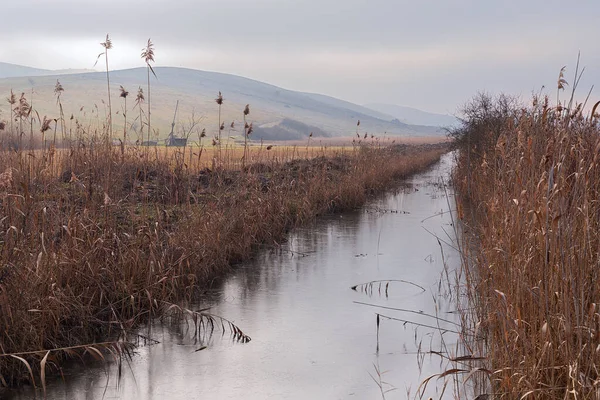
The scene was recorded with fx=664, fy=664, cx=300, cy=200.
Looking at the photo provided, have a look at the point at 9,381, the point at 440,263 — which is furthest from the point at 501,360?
the point at 440,263

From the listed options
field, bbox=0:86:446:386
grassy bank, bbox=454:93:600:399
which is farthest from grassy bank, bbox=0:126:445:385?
grassy bank, bbox=454:93:600:399

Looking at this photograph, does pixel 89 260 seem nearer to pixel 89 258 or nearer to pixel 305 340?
pixel 89 258

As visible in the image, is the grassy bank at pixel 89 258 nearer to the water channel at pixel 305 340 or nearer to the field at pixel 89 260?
the field at pixel 89 260

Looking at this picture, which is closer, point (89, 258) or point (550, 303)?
point (550, 303)

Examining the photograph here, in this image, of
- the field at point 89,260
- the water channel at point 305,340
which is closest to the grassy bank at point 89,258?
the field at point 89,260

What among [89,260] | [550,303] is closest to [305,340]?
[89,260]

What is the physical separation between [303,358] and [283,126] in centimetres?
15879

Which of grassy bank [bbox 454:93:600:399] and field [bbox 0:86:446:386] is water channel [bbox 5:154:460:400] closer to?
field [bbox 0:86:446:386]

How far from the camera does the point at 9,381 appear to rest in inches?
166

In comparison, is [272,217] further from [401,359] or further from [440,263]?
[401,359]

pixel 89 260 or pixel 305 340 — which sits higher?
pixel 89 260

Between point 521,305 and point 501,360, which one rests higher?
point 521,305

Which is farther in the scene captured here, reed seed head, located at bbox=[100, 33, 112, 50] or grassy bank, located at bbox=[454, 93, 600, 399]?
reed seed head, located at bbox=[100, 33, 112, 50]

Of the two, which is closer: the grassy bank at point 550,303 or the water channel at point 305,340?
Answer: the grassy bank at point 550,303
